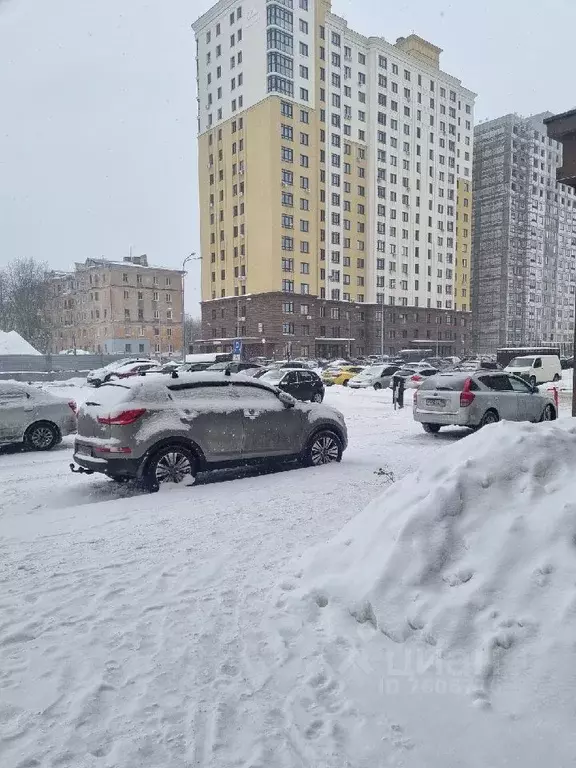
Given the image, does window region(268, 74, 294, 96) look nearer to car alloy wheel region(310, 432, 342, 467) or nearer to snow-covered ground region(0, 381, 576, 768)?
car alloy wheel region(310, 432, 342, 467)

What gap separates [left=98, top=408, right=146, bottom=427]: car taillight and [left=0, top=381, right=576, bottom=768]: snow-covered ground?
65.7 inches

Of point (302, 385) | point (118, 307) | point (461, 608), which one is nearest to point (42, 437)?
point (461, 608)

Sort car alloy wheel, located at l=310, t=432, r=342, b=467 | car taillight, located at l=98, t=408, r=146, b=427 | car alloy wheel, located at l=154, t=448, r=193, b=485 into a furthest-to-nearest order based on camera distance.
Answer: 1. car alloy wheel, located at l=310, t=432, r=342, b=467
2. car alloy wheel, located at l=154, t=448, r=193, b=485
3. car taillight, located at l=98, t=408, r=146, b=427

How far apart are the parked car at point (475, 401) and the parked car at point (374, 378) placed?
54.9 ft

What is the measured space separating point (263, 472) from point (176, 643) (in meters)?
5.09

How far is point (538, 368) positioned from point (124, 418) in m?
30.5

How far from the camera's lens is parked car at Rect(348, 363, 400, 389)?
30.1 m

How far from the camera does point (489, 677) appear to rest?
9.09 feet

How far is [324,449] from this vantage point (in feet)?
28.5

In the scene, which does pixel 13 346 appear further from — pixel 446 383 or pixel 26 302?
pixel 446 383

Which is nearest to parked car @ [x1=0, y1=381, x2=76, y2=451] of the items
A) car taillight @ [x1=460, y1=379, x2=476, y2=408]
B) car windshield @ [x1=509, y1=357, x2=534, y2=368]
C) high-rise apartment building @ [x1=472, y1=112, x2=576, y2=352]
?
car taillight @ [x1=460, y1=379, x2=476, y2=408]

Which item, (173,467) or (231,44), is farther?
(231,44)

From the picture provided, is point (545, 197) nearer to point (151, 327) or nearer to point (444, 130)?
point (444, 130)

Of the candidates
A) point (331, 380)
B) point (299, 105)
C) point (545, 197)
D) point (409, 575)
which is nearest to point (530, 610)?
point (409, 575)
